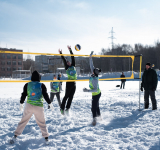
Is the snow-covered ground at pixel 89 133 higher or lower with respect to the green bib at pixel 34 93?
lower

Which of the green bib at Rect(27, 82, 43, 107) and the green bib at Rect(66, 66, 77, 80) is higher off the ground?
the green bib at Rect(66, 66, 77, 80)

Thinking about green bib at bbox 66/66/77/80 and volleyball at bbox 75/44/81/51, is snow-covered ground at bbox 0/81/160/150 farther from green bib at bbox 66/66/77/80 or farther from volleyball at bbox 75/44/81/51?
volleyball at bbox 75/44/81/51

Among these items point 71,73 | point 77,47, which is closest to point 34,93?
point 71,73

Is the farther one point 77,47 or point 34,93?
point 77,47

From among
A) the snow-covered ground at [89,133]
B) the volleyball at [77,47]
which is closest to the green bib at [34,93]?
the snow-covered ground at [89,133]

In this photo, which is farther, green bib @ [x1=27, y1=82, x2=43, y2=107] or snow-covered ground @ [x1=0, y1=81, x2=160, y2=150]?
green bib @ [x1=27, y1=82, x2=43, y2=107]

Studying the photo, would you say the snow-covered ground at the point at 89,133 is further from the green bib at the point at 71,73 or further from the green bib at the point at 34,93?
the green bib at the point at 71,73

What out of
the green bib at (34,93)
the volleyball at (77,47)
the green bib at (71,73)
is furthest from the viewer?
the volleyball at (77,47)

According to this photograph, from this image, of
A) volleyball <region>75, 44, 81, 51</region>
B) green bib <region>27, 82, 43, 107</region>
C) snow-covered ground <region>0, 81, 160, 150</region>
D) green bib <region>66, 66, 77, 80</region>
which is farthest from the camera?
volleyball <region>75, 44, 81, 51</region>

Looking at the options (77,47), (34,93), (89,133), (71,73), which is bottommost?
(89,133)

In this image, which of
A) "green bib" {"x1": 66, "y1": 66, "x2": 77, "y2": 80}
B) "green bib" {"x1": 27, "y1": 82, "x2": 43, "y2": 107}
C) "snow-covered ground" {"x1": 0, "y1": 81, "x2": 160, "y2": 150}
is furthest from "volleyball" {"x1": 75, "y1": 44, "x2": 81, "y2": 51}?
"green bib" {"x1": 27, "y1": 82, "x2": 43, "y2": 107}

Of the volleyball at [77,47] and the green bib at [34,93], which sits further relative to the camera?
the volleyball at [77,47]

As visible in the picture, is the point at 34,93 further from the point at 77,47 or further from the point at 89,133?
the point at 77,47

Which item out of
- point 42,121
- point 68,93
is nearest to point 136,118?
point 68,93
